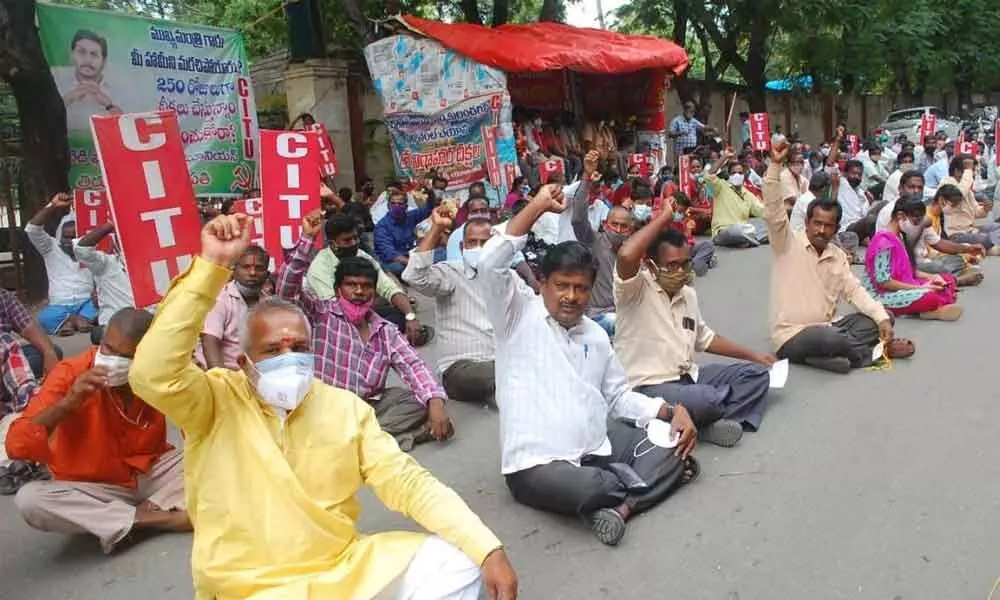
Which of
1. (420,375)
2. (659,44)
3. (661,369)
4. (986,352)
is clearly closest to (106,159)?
(420,375)

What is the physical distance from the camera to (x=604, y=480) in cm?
328

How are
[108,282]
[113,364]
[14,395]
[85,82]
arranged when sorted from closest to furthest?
[113,364], [14,395], [108,282], [85,82]

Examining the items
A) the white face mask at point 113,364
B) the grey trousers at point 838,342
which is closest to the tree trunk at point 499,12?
the grey trousers at point 838,342

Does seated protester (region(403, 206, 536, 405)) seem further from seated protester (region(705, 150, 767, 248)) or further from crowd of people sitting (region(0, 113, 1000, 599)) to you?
seated protester (region(705, 150, 767, 248))

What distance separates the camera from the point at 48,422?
3.05 m

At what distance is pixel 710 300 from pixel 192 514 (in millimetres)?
6492

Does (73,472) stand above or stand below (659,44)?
below

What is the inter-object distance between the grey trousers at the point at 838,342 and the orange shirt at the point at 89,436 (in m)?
4.00

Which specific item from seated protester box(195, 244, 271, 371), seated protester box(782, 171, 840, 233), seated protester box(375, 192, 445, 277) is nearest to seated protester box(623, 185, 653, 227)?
seated protester box(782, 171, 840, 233)

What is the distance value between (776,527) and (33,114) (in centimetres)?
812

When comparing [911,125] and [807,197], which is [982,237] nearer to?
[807,197]

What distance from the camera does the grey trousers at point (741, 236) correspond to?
1094cm

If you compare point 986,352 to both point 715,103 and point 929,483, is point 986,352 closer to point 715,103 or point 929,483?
point 929,483

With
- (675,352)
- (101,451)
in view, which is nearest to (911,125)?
(675,352)
